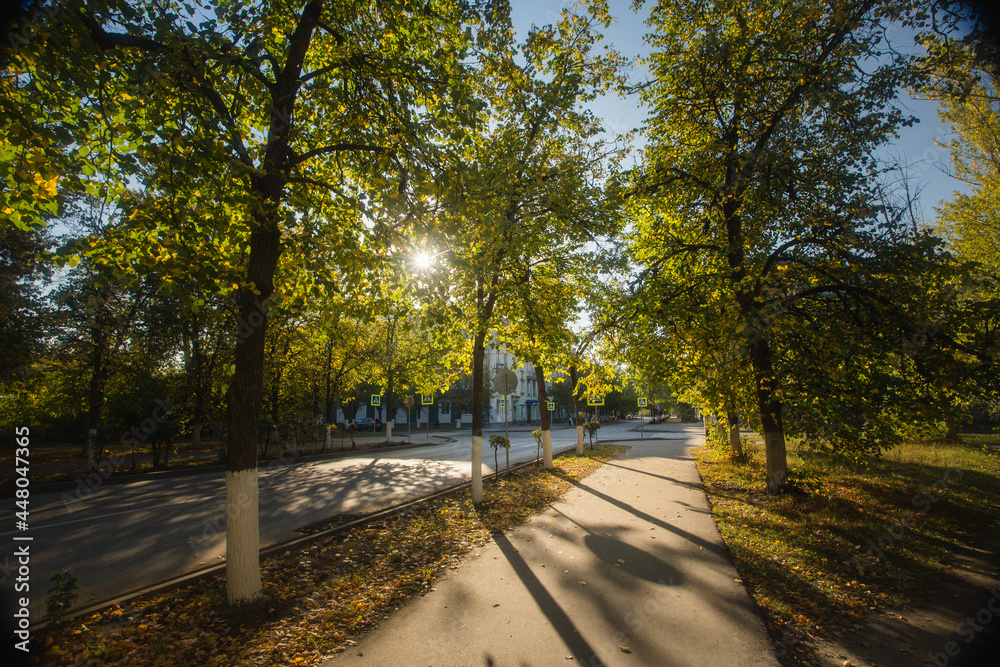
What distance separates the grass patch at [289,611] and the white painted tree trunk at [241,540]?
18 centimetres

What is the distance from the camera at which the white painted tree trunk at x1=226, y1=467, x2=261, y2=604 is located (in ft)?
13.9

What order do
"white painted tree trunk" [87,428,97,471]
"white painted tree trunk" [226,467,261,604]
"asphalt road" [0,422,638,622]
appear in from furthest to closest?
"white painted tree trunk" [87,428,97,471] < "asphalt road" [0,422,638,622] < "white painted tree trunk" [226,467,261,604]

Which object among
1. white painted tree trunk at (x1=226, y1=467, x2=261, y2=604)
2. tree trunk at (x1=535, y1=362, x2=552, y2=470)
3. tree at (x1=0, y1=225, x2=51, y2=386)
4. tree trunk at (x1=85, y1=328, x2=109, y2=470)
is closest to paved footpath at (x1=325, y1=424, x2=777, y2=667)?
white painted tree trunk at (x1=226, y1=467, x2=261, y2=604)

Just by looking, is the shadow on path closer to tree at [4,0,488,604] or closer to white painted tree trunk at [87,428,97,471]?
tree at [4,0,488,604]

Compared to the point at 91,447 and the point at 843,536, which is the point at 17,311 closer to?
the point at 91,447

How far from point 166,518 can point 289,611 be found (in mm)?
5656

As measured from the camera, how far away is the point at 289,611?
434 centimetres

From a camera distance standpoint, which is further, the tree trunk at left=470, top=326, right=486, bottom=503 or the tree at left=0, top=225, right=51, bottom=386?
the tree at left=0, top=225, right=51, bottom=386

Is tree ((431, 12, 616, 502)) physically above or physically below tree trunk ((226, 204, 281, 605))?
above

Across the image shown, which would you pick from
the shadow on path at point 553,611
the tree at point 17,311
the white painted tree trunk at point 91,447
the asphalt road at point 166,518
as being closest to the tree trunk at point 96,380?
the white painted tree trunk at point 91,447

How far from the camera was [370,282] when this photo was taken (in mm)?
6344

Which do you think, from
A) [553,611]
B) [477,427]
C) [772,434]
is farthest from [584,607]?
[772,434]

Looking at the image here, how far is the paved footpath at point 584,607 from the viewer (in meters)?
3.51

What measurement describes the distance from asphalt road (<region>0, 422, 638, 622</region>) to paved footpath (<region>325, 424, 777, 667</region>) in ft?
11.5
